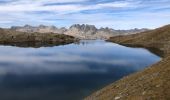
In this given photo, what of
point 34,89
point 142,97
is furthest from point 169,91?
point 34,89

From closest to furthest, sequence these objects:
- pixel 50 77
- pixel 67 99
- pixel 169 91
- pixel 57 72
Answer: pixel 169 91, pixel 67 99, pixel 50 77, pixel 57 72

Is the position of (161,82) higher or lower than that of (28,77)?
higher

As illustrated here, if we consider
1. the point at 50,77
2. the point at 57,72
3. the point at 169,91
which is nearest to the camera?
the point at 169,91

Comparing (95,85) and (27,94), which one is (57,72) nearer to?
(95,85)

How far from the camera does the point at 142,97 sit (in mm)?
38594

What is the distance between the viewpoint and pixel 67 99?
180 ft

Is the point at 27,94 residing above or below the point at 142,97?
below

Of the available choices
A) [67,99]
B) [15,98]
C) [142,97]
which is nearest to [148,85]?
[142,97]

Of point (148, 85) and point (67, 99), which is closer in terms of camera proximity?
point (148, 85)

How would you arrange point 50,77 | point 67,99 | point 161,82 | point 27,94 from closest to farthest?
point 161,82, point 67,99, point 27,94, point 50,77

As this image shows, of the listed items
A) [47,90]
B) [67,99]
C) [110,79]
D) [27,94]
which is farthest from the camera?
[110,79]

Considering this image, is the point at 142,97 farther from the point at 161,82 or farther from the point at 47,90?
the point at 47,90

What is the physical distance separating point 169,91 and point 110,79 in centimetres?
4007

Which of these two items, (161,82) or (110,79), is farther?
(110,79)
